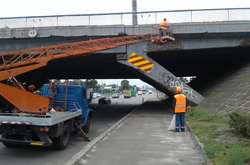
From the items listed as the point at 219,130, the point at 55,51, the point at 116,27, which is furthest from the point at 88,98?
the point at 116,27

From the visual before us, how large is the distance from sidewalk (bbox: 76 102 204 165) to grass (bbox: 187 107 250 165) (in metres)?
0.39

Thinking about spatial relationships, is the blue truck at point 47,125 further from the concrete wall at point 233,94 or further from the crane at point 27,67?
the concrete wall at point 233,94

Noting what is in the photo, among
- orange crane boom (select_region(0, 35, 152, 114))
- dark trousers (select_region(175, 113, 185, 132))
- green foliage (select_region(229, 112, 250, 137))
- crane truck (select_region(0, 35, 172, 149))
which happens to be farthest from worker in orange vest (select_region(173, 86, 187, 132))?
green foliage (select_region(229, 112, 250, 137))

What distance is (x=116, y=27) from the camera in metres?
32.4

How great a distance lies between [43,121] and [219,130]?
652 cm

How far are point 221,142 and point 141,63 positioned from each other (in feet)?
62.9

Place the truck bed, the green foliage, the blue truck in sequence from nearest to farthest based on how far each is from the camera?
the truck bed → the blue truck → the green foliage

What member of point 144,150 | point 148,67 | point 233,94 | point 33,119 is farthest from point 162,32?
point 33,119

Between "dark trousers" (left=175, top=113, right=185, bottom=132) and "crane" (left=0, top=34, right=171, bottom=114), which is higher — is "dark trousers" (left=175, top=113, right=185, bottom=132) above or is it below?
below

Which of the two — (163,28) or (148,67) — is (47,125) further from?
(148,67)

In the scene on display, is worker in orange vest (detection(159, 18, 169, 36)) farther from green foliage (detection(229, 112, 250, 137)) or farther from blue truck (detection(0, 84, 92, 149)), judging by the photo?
green foliage (detection(229, 112, 250, 137))

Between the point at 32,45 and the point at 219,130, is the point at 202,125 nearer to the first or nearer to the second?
the point at 219,130

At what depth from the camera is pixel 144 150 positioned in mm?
13930

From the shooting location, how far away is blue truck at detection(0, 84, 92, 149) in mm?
13695
